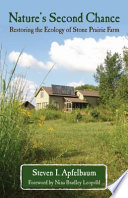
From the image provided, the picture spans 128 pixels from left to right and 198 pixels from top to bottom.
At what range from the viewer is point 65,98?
3288 cm

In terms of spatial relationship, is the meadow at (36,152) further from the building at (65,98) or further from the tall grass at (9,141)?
the building at (65,98)

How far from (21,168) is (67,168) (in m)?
0.42

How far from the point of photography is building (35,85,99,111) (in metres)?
32.5

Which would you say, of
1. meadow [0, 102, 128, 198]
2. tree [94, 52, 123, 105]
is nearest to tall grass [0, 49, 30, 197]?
meadow [0, 102, 128, 198]

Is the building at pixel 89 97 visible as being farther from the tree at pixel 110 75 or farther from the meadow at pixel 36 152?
the meadow at pixel 36 152

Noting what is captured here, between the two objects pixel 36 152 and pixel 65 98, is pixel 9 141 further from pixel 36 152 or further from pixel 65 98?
pixel 65 98

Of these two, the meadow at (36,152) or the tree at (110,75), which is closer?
the meadow at (36,152)

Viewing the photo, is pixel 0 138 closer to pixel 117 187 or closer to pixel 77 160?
pixel 117 187

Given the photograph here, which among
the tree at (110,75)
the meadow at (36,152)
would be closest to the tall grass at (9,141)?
the meadow at (36,152)

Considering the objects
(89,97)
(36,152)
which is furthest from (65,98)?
(36,152)

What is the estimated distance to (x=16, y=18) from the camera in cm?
298

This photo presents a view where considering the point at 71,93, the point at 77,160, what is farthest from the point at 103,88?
the point at 77,160

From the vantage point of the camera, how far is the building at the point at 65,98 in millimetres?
32500

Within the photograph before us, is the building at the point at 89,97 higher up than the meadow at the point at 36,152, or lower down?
higher up
